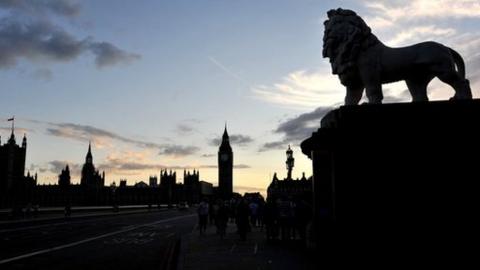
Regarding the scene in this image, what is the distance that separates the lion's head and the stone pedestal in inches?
64.9

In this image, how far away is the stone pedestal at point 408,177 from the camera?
6395mm

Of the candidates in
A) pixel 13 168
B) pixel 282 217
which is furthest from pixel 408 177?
pixel 13 168

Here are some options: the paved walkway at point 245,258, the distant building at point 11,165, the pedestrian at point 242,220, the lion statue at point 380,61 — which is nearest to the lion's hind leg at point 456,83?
the lion statue at point 380,61

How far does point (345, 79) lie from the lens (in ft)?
27.5

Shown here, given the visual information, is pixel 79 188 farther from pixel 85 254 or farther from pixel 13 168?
pixel 85 254

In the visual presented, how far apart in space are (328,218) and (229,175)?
166749 mm

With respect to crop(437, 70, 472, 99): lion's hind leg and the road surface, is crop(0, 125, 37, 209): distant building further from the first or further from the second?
crop(437, 70, 472, 99): lion's hind leg

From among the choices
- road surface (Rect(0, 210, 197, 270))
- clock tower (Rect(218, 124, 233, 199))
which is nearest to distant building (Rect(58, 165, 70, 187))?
clock tower (Rect(218, 124, 233, 199))

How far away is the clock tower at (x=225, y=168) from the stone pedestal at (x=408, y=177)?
6077 inches

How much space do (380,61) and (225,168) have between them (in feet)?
551

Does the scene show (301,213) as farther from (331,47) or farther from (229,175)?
(229,175)

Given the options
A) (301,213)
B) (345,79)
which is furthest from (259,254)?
(345,79)

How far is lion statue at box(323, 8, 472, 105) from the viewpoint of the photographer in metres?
7.88

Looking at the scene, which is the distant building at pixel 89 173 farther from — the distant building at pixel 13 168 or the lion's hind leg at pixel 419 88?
the lion's hind leg at pixel 419 88
